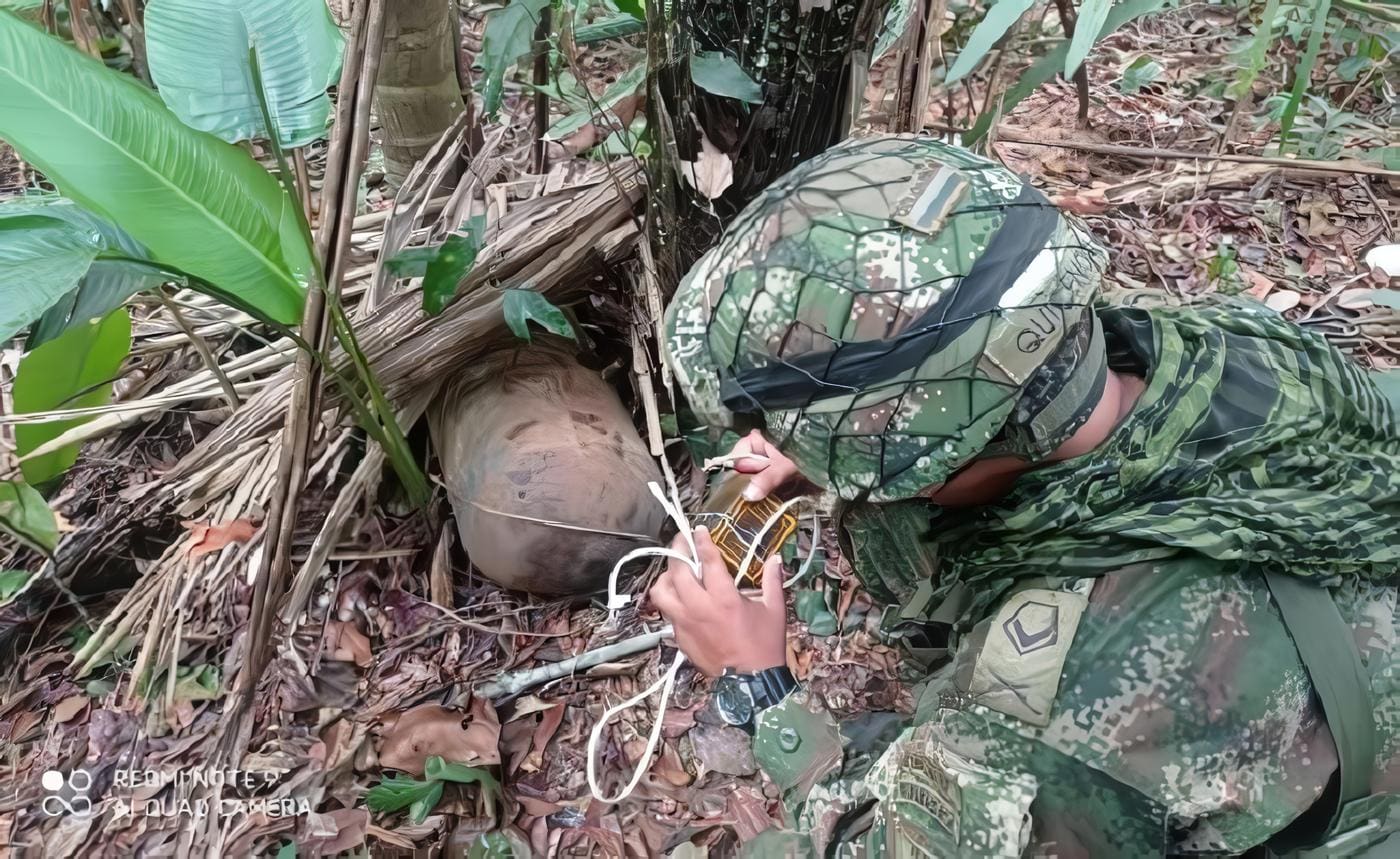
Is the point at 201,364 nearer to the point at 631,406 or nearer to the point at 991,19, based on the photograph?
the point at 631,406

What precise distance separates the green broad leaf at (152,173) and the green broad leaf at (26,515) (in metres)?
0.82

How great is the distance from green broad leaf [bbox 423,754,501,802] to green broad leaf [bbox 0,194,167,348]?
904 millimetres

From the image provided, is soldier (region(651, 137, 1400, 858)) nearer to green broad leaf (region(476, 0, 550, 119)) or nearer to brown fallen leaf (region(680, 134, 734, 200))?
brown fallen leaf (region(680, 134, 734, 200))

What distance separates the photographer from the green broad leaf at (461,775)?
152 cm

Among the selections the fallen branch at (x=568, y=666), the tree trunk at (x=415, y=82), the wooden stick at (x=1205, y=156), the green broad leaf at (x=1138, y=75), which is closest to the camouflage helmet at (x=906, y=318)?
the fallen branch at (x=568, y=666)

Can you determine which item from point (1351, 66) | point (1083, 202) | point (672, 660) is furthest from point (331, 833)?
point (1351, 66)

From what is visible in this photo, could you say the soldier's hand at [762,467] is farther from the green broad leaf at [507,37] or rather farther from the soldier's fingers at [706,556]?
the green broad leaf at [507,37]

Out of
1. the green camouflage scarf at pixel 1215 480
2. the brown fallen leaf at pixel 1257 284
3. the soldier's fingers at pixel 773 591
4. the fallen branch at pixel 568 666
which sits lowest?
the fallen branch at pixel 568 666

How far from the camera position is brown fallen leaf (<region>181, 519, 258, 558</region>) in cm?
182

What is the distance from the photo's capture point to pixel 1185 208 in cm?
249

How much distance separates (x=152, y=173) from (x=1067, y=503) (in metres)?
1.36

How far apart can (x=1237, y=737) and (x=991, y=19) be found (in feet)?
3.59

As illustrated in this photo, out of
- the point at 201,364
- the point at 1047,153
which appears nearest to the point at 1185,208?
the point at 1047,153

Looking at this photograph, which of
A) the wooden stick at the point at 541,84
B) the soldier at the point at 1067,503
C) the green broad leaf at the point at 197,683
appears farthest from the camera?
the wooden stick at the point at 541,84
